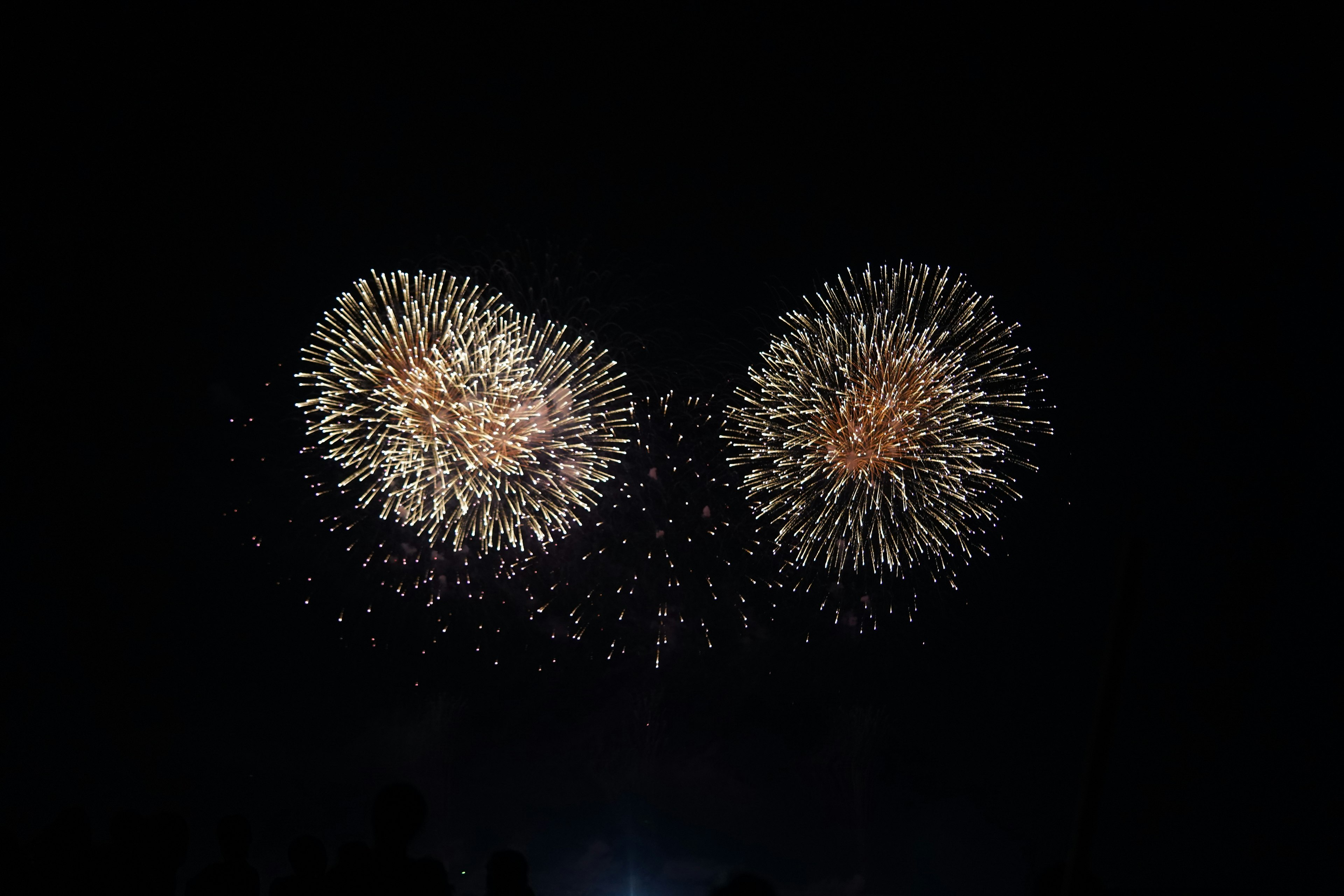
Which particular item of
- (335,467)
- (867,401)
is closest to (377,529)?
(335,467)

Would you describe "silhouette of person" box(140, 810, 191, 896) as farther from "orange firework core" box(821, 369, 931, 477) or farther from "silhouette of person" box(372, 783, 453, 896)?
"orange firework core" box(821, 369, 931, 477)

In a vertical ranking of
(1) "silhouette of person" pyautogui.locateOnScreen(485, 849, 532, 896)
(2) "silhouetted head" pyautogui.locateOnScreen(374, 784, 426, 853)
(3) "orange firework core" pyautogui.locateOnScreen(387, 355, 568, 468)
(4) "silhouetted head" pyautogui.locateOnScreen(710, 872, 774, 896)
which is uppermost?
(3) "orange firework core" pyautogui.locateOnScreen(387, 355, 568, 468)

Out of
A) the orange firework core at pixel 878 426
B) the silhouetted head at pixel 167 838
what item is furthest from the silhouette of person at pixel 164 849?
the orange firework core at pixel 878 426

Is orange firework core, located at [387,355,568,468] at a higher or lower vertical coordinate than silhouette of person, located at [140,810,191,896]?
higher

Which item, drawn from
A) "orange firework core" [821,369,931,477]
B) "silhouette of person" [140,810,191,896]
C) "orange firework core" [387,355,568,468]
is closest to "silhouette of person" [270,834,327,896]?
"silhouette of person" [140,810,191,896]

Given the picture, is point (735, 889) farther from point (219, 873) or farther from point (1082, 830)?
point (219, 873)

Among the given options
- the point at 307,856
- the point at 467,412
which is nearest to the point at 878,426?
the point at 467,412

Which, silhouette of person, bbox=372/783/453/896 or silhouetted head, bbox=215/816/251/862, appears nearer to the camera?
silhouette of person, bbox=372/783/453/896

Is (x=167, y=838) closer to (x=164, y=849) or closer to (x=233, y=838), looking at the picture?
(x=164, y=849)
